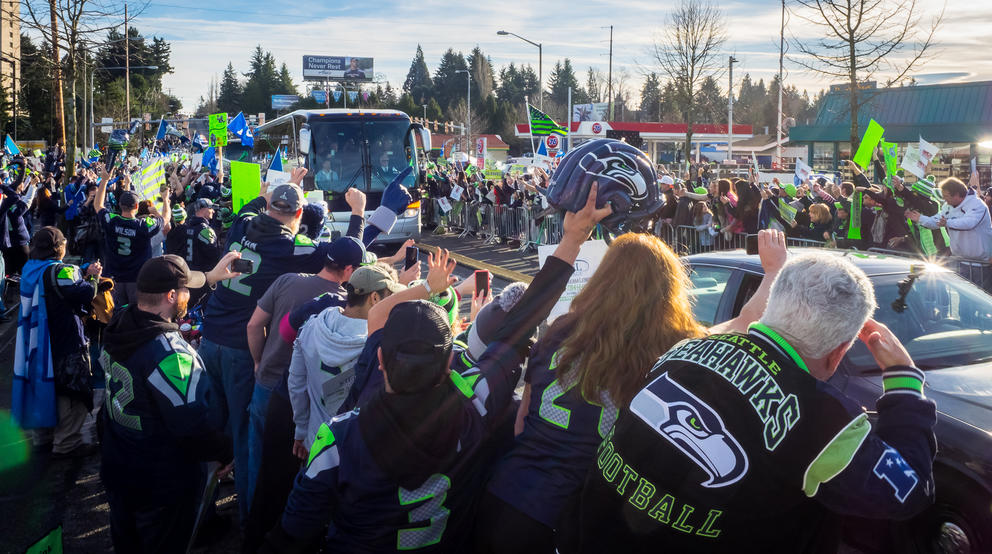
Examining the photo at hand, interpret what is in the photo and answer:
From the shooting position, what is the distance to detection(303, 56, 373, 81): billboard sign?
116312 mm

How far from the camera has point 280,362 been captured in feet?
14.1

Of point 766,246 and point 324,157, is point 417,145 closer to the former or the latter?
point 324,157

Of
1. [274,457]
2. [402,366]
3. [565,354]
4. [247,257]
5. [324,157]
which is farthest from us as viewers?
[324,157]

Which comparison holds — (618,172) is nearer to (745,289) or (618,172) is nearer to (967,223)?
(745,289)

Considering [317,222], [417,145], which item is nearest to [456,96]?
[417,145]

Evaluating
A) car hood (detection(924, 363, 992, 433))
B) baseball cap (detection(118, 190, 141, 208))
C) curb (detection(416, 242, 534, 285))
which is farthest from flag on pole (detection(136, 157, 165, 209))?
car hood (detection(924, 363, 992, 433))

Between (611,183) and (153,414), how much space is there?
2.30m

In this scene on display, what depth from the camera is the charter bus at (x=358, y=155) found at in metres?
16.4

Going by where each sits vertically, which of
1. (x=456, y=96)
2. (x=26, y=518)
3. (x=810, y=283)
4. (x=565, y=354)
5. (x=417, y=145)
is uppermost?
(x=456, y=96)

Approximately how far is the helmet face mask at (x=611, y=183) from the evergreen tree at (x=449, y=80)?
123593mm

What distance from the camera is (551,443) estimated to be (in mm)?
2689

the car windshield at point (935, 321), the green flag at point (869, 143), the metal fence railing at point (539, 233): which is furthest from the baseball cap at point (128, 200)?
the green flag at point (869, 143)

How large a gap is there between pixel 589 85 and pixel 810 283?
434 feet

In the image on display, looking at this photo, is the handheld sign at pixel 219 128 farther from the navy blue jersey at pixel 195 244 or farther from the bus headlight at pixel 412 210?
the navy blue jersey at pixel 195 244
